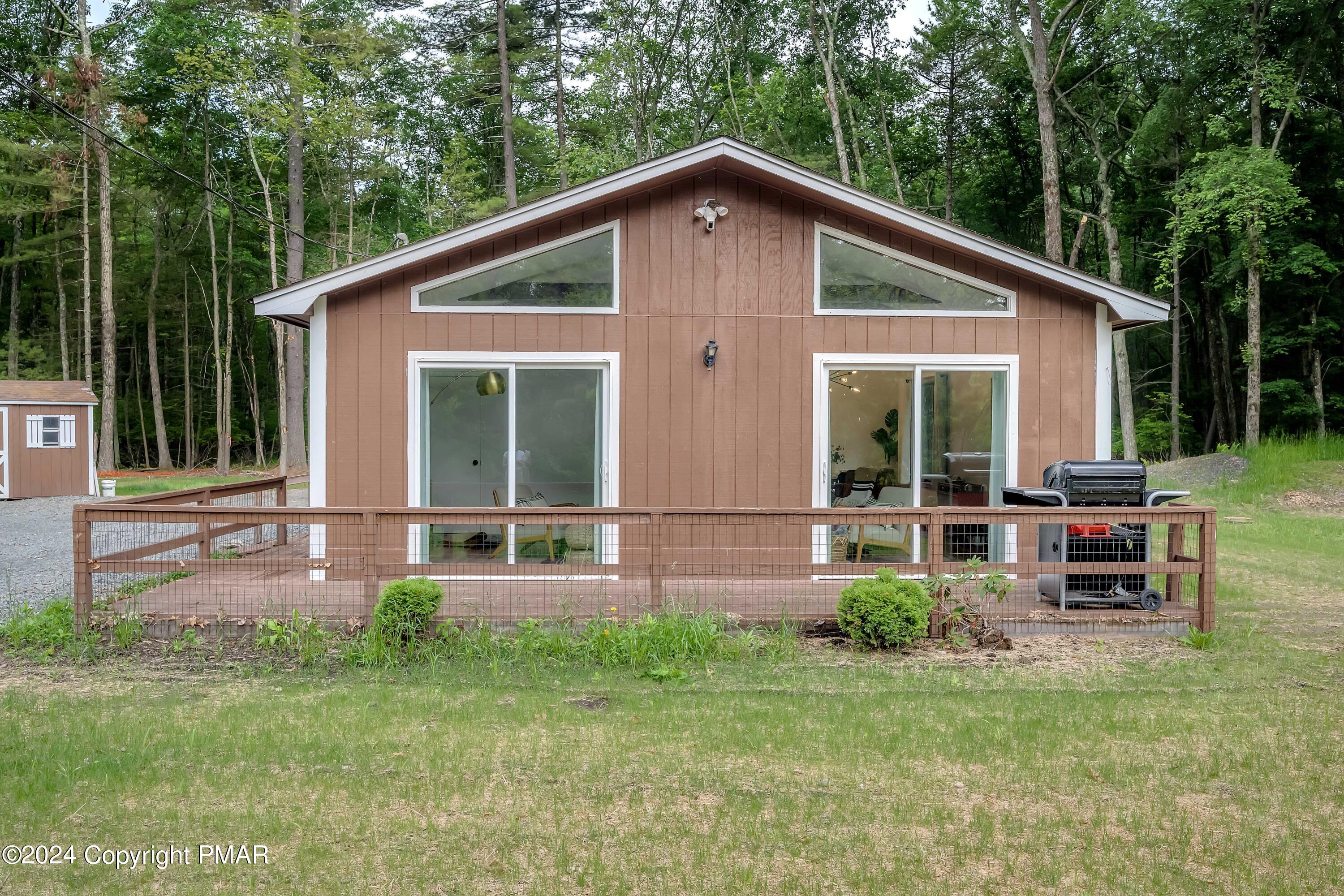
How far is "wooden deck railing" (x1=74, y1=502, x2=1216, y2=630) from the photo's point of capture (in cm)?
561

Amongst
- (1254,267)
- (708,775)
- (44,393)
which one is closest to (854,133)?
(1254,267)

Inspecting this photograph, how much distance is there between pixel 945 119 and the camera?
2564 cm

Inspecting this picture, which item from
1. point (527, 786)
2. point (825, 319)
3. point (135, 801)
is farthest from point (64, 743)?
point (825, 319)

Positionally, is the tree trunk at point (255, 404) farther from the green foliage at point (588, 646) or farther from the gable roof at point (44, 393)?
the green foliage at point (588, 646)

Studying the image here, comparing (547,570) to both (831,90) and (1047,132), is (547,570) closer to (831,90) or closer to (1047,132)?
(1047,132)

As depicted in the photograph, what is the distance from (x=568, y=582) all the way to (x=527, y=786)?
2919 millimetres

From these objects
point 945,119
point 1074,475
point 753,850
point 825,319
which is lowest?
point 753,850

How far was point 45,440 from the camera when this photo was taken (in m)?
17.0

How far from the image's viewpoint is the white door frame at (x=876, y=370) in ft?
23.9

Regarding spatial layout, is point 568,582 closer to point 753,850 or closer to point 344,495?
point 344,495

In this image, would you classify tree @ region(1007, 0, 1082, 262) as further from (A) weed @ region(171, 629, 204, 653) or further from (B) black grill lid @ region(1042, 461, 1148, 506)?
(A) weed @ region(171, 629, 204, 653)

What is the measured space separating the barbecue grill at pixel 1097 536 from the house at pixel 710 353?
1.09m

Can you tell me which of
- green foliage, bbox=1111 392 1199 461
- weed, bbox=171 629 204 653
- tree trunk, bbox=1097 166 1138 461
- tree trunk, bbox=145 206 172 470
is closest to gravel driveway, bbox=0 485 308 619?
weed, bbox=171 629 204 653

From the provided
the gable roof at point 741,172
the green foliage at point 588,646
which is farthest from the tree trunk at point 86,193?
the green foliage at point 588,646
